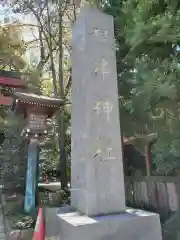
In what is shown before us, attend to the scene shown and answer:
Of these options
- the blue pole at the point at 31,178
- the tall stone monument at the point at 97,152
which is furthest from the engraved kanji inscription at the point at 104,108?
the blue pole at the point at 31,178

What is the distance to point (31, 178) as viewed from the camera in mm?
7930

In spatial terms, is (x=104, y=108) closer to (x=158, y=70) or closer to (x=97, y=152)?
(x=97, y=152)

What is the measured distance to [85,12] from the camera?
4.27m

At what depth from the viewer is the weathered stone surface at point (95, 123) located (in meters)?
3.52

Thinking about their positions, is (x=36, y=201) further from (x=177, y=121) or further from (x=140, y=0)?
(x=140, y=0)

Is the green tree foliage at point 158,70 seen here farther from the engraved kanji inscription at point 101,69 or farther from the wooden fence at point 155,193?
the engraved kanji inscription at point 101,69

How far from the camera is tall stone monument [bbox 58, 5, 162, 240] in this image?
3176 mm

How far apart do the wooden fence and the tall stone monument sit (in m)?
1.67

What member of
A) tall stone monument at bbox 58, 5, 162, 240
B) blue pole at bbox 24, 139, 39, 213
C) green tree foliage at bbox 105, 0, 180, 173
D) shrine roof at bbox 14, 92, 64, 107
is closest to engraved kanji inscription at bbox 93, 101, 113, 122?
tall stone monument at bbox 58, 5, 162, 240

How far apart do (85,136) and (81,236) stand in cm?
131

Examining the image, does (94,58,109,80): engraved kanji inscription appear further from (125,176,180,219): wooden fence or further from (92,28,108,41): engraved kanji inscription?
(125,176,180,219): wooden fence

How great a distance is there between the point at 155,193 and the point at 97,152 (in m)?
2.51

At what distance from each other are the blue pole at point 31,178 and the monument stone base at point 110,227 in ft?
14.3

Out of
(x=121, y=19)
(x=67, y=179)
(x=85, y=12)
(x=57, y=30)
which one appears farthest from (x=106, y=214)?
(x=57, y=30)
